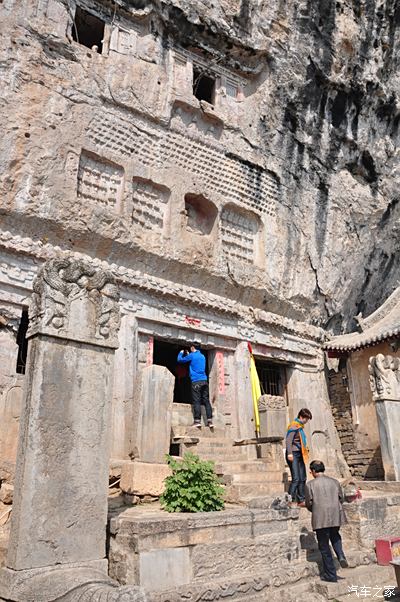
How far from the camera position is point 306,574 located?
18.2 feet

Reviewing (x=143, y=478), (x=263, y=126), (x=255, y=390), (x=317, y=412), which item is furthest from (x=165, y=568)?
(x=263, y=126)

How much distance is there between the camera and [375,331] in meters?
13.8

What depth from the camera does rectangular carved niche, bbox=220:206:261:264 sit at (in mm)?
12656

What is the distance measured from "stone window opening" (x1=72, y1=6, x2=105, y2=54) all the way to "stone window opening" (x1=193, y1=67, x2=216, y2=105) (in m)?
2.49

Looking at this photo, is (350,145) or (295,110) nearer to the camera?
(295,110)

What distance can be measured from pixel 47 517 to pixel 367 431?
1102 cm

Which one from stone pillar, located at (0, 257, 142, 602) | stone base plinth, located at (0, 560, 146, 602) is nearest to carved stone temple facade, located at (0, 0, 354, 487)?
stone pillar, located at (0, 257, 142, 602)

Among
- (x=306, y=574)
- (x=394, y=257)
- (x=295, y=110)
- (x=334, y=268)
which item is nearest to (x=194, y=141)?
(x=295, y=110)

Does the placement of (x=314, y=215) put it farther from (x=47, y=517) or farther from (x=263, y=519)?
(x=47, y=517)

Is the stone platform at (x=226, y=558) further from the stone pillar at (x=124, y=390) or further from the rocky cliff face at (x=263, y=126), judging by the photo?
the rocky cliff face at (x=263, y=126)

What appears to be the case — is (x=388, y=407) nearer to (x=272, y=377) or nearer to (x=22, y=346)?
(x=272, y=377)

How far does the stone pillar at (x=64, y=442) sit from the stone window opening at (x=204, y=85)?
9781mm

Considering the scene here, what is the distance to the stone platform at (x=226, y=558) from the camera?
4.50m

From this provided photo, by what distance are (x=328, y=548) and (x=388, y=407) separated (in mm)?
5820
